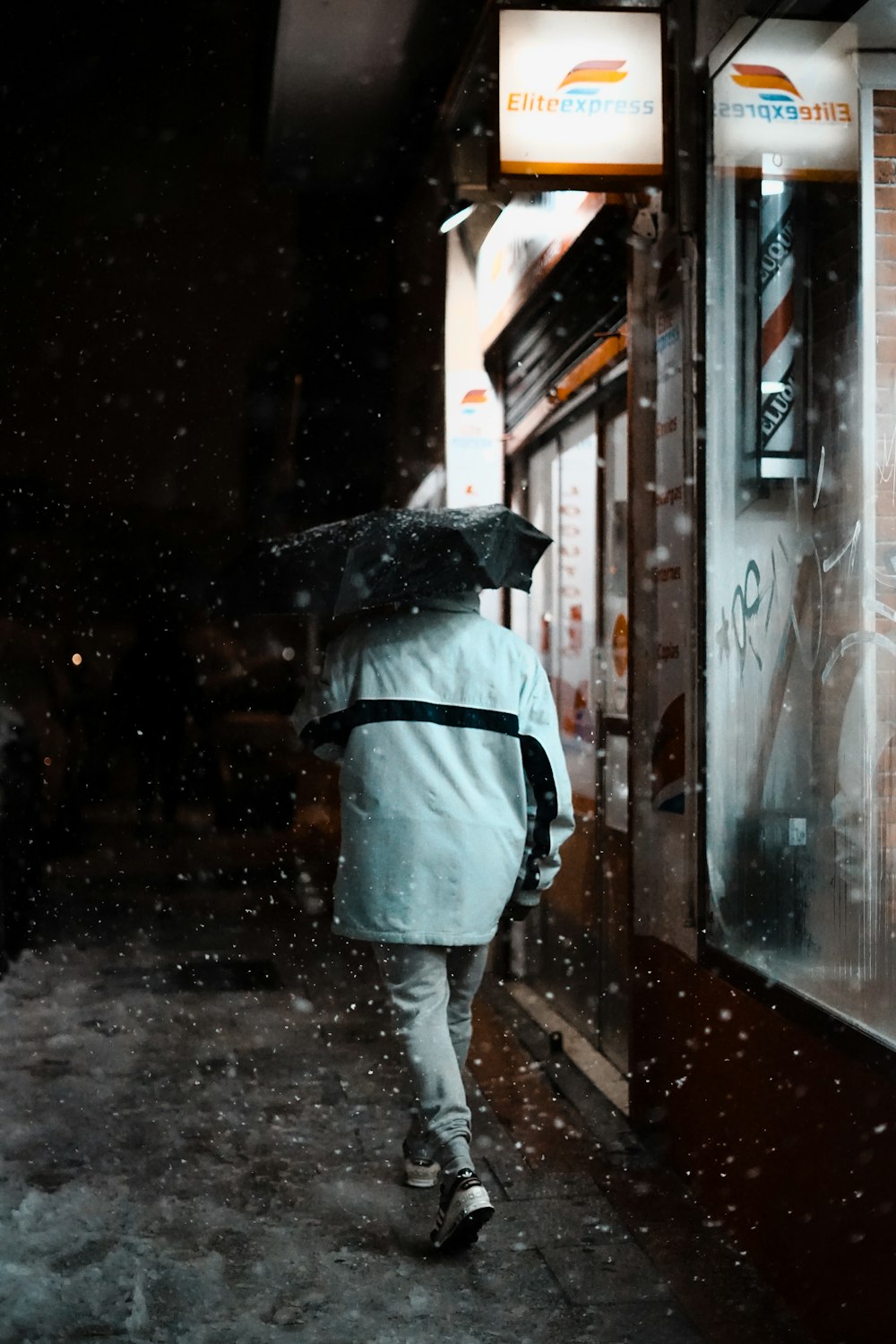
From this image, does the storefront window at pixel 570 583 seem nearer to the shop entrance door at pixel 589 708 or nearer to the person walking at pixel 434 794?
the shop entrance door at pixel 589 708

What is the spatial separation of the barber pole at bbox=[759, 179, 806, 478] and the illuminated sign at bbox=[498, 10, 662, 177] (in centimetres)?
75

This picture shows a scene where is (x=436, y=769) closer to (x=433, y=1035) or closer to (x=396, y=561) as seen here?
(x=396, y=561)

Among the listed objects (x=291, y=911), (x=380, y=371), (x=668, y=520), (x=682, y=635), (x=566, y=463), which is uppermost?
(x=380, y=371)

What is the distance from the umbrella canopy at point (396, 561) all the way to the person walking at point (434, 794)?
193 millimetres

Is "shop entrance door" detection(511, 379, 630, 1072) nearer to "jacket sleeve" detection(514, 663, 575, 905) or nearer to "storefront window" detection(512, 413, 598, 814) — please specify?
"storefront window" detection(512, 413, 598, 814)

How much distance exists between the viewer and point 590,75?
525cm

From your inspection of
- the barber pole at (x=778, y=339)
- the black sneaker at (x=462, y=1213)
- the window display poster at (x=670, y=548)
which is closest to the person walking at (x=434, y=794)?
the black sneaker at (x=462, y=1213)

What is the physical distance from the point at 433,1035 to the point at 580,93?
10.8ft

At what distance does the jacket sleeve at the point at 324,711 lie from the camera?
15.3ft

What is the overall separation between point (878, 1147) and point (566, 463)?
4.81 m

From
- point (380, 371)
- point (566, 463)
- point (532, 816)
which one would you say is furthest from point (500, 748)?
point (380, 371)

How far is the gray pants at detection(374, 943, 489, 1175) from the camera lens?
4484 mm

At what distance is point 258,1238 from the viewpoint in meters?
4.47

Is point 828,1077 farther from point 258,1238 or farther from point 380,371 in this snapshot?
point 380,371
